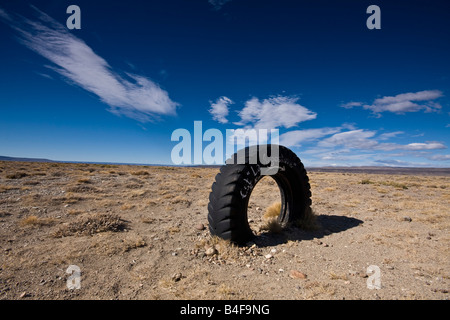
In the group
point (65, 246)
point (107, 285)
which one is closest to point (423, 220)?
point (107, 285)

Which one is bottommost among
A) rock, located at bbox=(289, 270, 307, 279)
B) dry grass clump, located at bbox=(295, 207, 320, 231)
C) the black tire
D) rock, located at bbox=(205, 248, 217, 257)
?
rock, located at bbox=(289, 270, 307, 279)

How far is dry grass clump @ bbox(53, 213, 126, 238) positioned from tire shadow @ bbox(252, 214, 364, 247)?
11.9 feet

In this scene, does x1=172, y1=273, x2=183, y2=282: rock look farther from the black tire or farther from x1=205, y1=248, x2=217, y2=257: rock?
the black tire

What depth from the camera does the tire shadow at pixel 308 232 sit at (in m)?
4.68

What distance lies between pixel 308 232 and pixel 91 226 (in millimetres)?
5527

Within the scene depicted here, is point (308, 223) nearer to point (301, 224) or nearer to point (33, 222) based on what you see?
point (301, 224)

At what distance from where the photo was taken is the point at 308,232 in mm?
5410

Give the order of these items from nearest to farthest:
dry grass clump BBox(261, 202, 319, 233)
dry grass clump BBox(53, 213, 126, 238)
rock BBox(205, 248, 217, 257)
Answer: rock BBox(205, 248, 217, 257), dry grass clump BBox(53, 213, 126, 238), dry grass clump BBox(261, 202, 319, 233)

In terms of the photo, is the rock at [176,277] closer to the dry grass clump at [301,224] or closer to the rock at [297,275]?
the rock at [297,275]

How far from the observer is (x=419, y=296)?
2785mm

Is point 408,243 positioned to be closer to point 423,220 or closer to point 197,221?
point 423,220

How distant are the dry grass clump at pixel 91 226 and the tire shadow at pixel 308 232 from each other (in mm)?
3620

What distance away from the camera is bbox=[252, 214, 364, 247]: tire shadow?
4684 millimetres

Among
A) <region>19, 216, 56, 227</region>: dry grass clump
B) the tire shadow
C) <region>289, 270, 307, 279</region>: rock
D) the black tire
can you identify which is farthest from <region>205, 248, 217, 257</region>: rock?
<region>19, 216, 56, 227</region>: dry grass clump
